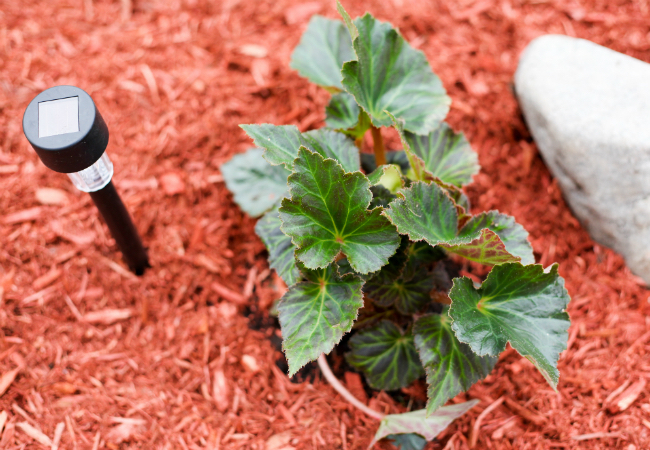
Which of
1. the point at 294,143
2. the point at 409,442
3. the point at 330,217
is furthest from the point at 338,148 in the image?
the point at 409,442

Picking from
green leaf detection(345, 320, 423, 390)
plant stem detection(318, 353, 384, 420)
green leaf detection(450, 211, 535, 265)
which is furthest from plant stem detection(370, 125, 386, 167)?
plant stem detection(318, 353, 384, 420)

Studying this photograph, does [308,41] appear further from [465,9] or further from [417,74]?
[465,9]

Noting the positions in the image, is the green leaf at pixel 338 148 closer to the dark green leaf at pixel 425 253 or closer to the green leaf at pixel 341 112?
the green leaf at pixel 341 112

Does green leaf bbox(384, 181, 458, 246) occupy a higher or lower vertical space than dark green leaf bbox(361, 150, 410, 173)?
higher

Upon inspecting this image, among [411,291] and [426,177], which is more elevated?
[426,177]

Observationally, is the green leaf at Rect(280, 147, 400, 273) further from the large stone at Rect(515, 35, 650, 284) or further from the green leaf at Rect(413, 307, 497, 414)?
the large stone at Rect(515, 35, 650, 284)

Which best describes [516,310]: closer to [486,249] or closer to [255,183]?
[486,249]

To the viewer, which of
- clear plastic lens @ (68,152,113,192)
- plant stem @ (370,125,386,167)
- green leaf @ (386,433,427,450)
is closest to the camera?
clear plastic lens @ (68,152,113,192)

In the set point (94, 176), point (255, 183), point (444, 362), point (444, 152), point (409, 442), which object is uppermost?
point (94, 176)

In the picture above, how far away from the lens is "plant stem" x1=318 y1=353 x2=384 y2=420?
1.69m

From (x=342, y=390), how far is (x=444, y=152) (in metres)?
0.95

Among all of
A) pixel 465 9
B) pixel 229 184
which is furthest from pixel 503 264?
pixel 465 9

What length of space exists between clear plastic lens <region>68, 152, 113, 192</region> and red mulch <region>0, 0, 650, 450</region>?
0.56 metres

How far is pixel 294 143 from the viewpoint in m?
1.47
